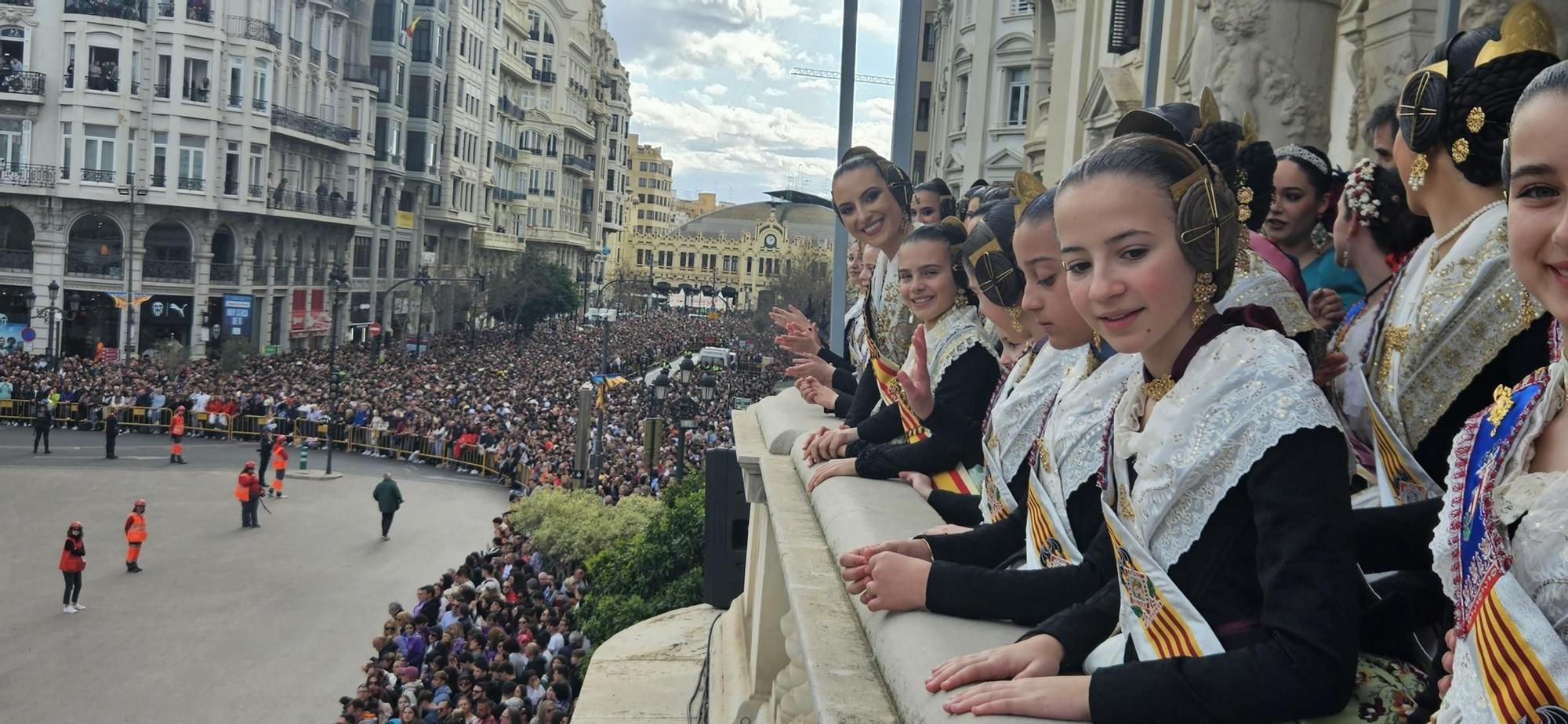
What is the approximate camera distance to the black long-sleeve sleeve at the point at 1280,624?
245 centimetres

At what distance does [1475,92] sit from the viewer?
2916mm

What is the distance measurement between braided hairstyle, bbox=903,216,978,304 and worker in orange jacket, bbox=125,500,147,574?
19.6 meters

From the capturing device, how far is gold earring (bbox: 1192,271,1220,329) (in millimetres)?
2820

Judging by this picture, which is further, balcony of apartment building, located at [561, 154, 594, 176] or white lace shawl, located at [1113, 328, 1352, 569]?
balcony of apartment building, located at [561, 154, 594, 176]

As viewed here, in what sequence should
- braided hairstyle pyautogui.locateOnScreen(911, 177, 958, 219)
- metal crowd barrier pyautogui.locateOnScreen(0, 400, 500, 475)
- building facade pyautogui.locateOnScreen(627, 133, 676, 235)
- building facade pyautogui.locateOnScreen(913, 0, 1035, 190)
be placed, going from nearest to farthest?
braided hairstyle pyautogui.locateOnScreen(911, 177, 958, 219), building facade pyautogui.locateOnScreen(913, 0, 1035, 190), metal crowd barrier pyautogui.locateOnScreen(0, 400, 500, 475), building facade pyautogui.locateOnScreen(627, 133, 676, 235)

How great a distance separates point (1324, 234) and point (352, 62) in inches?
2377

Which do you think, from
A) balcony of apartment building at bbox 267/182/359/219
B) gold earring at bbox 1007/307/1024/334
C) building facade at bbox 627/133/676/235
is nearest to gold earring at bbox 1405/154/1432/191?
gold earring at bbox 1007/307/1024/334

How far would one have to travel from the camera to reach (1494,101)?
289cm

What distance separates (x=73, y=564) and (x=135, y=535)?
2717 mm

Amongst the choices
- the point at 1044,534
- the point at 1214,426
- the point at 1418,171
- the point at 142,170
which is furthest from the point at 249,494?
the point at 142,170

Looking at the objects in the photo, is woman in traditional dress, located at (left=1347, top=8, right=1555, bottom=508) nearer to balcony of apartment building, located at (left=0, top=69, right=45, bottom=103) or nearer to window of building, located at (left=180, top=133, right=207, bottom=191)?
window of building, located at (left=180, top=133, right=207, bottom=191)

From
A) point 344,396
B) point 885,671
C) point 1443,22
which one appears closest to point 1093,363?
point 885,671

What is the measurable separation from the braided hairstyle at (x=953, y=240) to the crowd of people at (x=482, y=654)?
292 inches

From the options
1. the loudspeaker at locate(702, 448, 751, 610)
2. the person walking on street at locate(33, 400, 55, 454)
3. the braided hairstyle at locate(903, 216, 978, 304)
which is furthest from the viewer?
the person walking on street at locate(33, 400, 55, 454)
